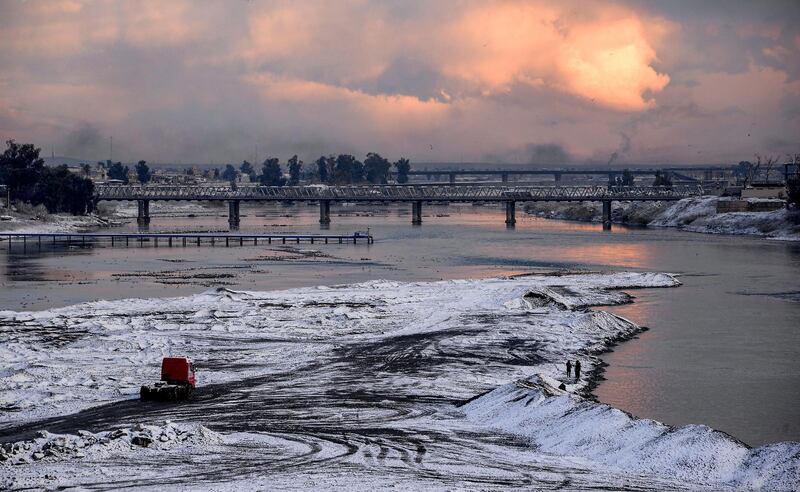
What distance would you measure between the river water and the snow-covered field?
131 inches

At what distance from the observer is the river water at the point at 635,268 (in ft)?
124

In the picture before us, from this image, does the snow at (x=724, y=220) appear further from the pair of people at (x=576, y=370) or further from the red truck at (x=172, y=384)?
the red truck at (x=172, y=384)

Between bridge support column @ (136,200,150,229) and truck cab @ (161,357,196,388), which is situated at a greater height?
bridge support column @ (136,200,150,229)

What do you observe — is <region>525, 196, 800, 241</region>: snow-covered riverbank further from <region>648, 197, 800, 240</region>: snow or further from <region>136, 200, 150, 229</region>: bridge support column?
<region>136, 200, 150, 229</region>: bridge support column

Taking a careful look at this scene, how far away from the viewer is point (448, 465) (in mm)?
26469

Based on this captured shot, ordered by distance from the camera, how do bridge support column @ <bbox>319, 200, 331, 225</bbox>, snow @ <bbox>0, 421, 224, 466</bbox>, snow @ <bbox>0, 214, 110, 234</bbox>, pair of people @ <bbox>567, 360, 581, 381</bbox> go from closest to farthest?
1. snow @ <bbox>0, 421, 224, 466</bbox>
2. pair of people @ <bbox>567, 360, 581, 381</bbox>
3. snow @ <bbox>0, 214, 110, 234</bbox>
4. bridge support column @ <bbox>319, 200, 331, 225</bbox>

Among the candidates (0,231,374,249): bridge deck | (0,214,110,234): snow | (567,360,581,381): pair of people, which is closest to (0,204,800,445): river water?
(567,360,581,381): pair of people

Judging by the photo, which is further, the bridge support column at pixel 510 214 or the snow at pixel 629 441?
the bridge support column at pixel 510 214

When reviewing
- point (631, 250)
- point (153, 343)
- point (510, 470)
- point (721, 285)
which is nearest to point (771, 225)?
point (631, 250)

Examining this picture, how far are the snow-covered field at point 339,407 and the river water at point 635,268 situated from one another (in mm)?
3317

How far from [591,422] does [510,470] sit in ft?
17.1

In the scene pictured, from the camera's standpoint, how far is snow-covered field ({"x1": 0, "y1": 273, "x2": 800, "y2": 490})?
25578 mm

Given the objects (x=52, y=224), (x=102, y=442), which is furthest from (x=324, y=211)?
(x=102, y=442)

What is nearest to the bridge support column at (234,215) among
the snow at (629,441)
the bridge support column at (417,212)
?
the bridge support column at (417,212)
